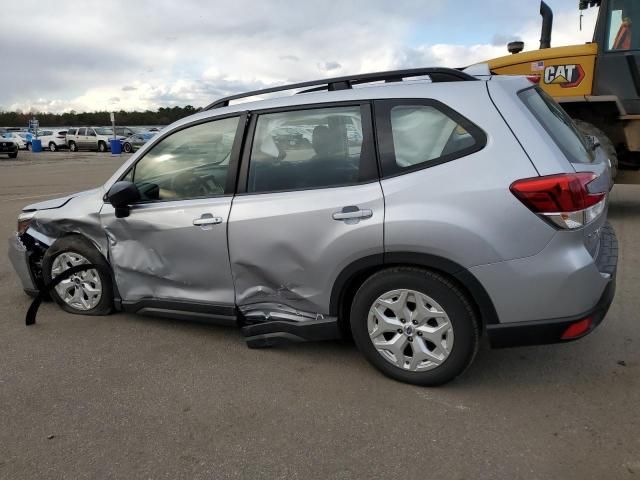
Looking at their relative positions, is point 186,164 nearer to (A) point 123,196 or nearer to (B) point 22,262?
(A) point 123,196

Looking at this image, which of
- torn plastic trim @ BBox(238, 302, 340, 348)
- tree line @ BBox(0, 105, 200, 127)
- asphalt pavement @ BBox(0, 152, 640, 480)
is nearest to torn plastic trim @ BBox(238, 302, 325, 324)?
torn plastic trim @ BBox(238, 302, 340, 348)

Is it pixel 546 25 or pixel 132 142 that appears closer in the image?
pixel 546 25

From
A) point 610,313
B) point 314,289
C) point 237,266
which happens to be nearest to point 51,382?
point 237,266

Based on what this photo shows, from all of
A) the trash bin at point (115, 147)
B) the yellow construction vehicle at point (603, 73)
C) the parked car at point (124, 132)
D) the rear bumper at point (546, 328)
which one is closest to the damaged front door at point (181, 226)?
the rear bumper at point (546, 328)

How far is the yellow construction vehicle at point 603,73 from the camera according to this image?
6.67 meters

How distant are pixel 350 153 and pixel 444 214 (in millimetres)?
692

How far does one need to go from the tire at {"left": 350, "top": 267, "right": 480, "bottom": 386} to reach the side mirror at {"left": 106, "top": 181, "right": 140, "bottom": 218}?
1.70 metres

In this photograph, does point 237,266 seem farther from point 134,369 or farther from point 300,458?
point 300,458

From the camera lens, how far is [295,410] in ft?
9.32

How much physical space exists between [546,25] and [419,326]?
616 cm

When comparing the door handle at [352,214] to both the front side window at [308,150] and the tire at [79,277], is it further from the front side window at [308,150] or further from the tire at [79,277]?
the tire at [79,277]

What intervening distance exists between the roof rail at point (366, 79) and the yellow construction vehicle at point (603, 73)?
15.7 feet

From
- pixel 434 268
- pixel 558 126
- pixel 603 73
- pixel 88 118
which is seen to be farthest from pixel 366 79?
pixel 88 118

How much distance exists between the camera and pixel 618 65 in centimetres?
676
